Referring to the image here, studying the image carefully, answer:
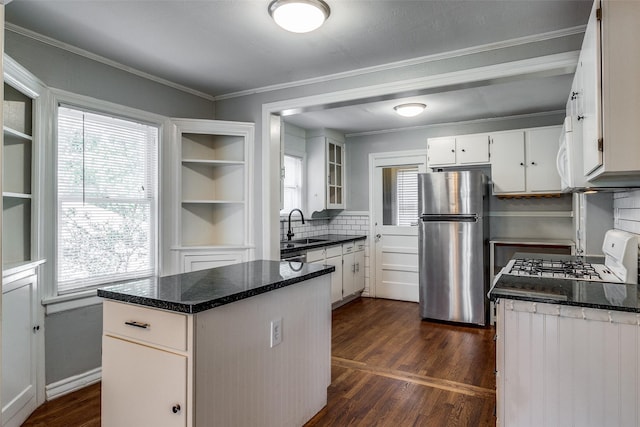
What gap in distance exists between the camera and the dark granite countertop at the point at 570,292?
164 cm

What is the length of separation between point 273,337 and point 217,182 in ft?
7.38

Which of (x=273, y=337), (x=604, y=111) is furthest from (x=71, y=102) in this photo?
(x=604, y=111)

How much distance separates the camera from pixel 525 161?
4309mm

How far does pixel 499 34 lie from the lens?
8.27 feet

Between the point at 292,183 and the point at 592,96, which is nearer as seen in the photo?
the point at 592,96

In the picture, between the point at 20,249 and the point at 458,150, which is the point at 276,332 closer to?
the point at 20,249

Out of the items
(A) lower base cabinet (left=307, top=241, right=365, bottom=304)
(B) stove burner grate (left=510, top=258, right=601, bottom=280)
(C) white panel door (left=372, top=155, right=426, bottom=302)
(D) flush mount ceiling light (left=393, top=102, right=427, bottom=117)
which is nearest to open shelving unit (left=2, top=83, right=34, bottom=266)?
(A) lower base cabinet (left=307, top=241, right=365, bottom=304)

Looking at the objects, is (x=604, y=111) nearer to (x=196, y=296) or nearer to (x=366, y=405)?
(x=196, y=296)

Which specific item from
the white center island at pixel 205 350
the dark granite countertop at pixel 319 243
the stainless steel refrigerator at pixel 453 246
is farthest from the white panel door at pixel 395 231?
the white center island at pixel 205 350

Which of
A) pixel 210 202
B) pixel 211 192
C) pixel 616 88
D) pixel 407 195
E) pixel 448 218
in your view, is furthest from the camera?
pixel 407 195

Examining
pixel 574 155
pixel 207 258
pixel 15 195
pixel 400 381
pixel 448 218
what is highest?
pixel 574 155

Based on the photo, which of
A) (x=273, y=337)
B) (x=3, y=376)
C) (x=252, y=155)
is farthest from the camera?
(x=252, y=155)

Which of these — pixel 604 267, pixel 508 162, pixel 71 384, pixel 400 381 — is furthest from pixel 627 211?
pixel 71 384

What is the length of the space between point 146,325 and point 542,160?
4.20 meters
